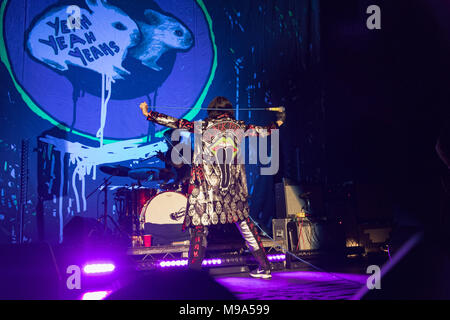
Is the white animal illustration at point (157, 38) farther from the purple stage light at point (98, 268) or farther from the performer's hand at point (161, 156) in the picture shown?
the purple stage light at point (98, 268)

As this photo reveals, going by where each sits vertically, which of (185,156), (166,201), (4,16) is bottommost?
(166,201)

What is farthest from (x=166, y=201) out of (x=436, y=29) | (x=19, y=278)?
(x=436, y=29)

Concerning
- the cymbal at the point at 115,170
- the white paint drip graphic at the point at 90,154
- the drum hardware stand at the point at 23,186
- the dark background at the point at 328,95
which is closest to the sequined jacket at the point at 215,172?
the dark background at the point at 328,95

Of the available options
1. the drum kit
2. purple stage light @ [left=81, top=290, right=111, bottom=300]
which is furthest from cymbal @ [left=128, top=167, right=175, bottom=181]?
purple stage light @ [left=81, top=290, right=111, bottom=300]

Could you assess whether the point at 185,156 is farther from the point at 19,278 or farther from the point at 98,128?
the point at 19,278

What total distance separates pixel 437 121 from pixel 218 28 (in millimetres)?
4724

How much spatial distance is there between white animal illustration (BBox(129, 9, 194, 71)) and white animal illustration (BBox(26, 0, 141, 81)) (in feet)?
0.50

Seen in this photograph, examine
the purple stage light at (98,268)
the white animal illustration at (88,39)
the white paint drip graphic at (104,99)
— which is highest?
the white animal illustration at (88,39)

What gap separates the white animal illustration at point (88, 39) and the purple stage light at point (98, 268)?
12.2 feet

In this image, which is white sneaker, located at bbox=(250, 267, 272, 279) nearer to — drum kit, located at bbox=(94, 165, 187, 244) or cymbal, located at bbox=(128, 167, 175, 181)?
drum kit, located at bbox=(94, 165, 187, 244)

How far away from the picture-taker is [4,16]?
6.16 m

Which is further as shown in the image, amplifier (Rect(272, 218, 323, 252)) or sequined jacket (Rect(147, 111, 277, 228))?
amplifier (Rect(272, 218, 323, 252))

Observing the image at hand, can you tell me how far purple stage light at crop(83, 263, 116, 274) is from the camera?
3.82 m

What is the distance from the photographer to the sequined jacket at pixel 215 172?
3838 millimetres
